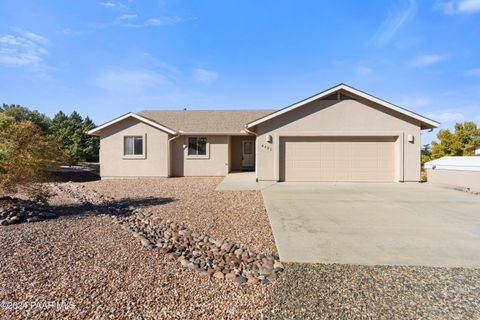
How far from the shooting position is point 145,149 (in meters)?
15.0

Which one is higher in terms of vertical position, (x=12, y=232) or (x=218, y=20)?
(x=218, y=20)

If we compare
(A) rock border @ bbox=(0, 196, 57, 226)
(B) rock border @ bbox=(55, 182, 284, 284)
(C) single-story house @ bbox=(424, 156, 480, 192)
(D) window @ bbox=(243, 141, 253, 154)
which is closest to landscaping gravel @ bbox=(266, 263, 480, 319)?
(B) rock border @ bbox=(55, 182, 284, 284)

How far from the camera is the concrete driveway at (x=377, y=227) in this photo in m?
3.98

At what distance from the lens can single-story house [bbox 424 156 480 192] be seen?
10.3m

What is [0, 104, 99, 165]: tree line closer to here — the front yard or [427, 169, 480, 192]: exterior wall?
the front yard

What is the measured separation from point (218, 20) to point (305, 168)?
832 centimetres

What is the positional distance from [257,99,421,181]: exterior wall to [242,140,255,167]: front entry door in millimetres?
5706

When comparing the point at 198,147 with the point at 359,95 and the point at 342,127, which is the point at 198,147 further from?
the point at 359,95

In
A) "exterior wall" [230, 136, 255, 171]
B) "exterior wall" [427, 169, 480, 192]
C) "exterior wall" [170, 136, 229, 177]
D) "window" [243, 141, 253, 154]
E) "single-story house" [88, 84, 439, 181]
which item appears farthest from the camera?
"window" [243, 141, 253, 154]

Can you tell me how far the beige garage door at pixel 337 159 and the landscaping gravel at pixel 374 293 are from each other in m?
8.94

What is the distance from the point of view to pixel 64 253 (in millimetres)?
4074

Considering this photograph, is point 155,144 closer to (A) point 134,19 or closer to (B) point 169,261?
(A) point 134,19

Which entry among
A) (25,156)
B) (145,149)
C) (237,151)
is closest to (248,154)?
(237,151)

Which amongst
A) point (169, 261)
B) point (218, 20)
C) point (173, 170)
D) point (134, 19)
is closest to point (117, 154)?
point (173, 170)
